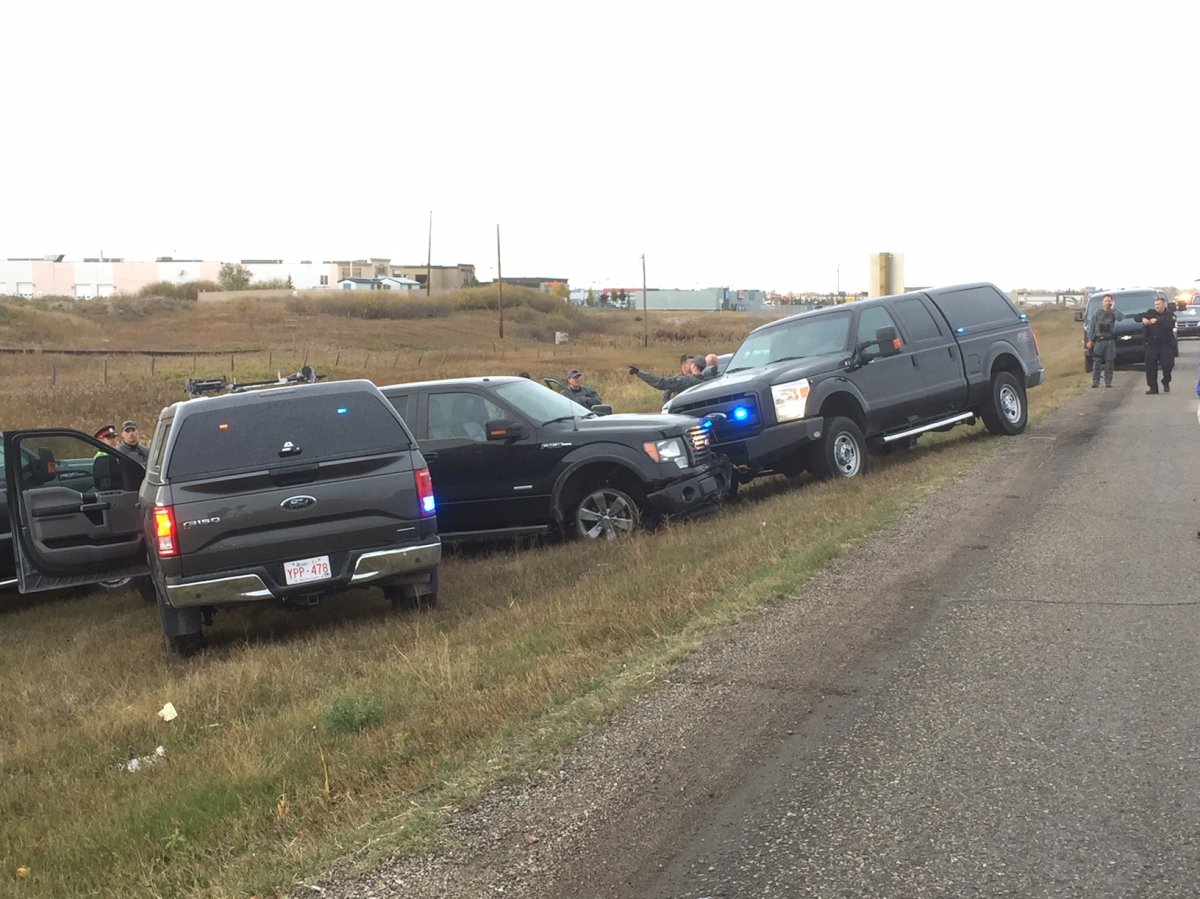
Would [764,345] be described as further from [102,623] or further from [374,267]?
[374,267]

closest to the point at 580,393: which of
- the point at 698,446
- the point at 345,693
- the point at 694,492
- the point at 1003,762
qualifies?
the point at 698,446

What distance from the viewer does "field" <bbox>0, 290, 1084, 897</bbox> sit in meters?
5.17

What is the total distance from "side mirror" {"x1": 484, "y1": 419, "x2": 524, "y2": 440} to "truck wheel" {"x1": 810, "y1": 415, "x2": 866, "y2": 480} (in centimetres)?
347

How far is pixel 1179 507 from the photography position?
10211 millimetres

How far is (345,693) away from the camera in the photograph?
7234 mm

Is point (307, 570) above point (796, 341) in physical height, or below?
below

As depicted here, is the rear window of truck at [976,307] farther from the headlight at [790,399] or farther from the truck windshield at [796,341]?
the headlight at [790,399]

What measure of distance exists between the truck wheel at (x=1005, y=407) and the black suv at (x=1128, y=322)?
39.9ft

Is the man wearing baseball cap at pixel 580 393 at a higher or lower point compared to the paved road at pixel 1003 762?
higher

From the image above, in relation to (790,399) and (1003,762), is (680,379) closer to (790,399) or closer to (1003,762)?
(790,399)

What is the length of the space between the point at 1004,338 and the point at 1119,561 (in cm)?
796

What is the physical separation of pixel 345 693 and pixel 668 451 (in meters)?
5.20

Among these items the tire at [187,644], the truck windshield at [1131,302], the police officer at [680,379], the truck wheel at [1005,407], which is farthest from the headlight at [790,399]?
the truck windshield at [1131,302]

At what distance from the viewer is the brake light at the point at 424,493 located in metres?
9.08
